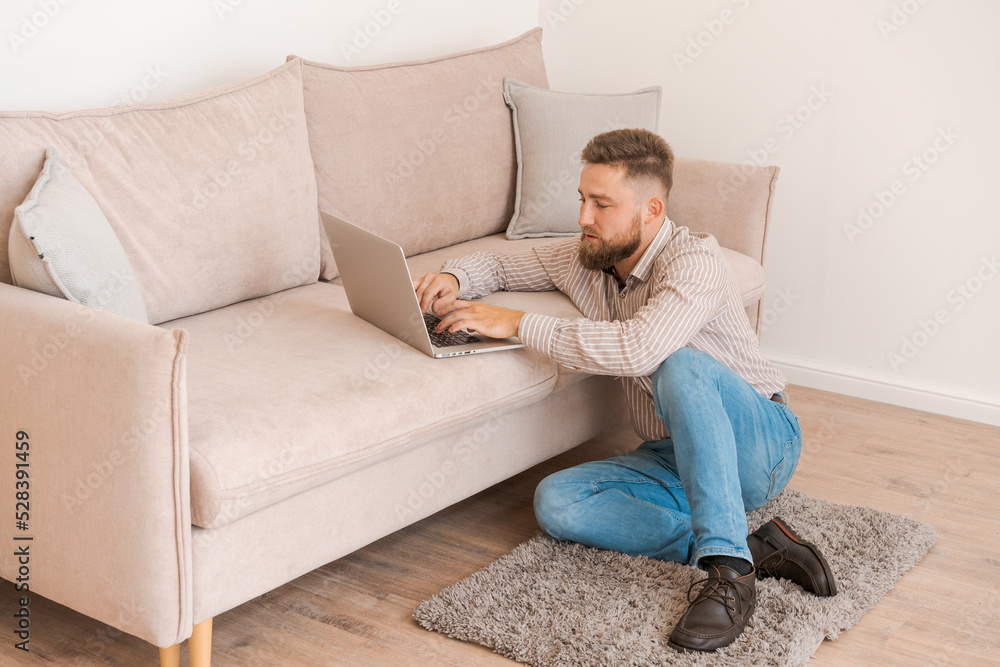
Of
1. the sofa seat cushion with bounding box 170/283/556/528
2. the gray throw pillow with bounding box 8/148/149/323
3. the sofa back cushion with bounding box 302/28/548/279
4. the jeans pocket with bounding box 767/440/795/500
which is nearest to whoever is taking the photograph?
the sofa seat cushion with bounding box 170/283/556/528

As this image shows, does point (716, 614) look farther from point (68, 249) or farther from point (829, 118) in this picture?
point (829, 118)

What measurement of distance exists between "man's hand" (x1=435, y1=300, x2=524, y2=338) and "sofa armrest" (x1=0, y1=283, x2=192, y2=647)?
67 centimetres

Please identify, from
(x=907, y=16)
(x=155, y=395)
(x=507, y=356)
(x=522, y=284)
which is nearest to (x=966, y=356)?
(x=907, y=16)

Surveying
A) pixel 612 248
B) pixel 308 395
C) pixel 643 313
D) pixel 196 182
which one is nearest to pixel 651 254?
pixel 612 248

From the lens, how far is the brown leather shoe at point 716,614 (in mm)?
1695

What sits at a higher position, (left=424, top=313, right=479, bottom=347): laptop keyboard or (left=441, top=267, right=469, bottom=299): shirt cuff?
(left=441, top=267, right=469, bottom=299): shirt cuff

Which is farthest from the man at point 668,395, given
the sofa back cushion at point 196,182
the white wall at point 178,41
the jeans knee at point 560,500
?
the white wall at point 178,41

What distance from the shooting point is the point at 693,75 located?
10.9ft

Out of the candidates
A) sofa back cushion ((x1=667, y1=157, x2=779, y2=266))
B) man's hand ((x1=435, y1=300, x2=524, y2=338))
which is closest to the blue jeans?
man's hand ((x1=435, y1=300, x2=524, y2=338))

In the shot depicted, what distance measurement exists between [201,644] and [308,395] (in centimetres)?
44

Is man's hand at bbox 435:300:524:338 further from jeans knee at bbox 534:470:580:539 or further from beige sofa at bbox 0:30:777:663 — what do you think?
jeans knee at bbox 534:470:580:539

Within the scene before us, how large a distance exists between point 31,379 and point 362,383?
540 millimetres

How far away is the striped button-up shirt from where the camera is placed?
1.88 meters

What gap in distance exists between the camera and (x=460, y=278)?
2236 millimetres
